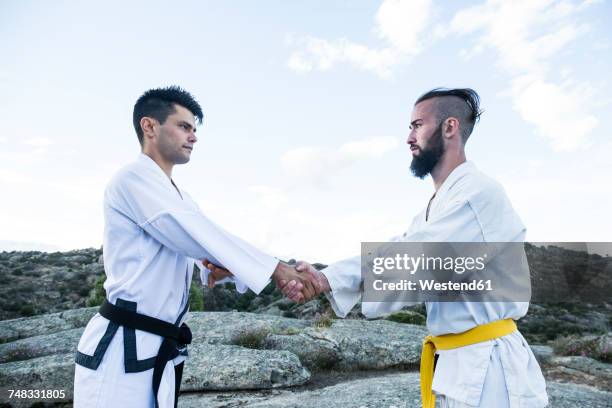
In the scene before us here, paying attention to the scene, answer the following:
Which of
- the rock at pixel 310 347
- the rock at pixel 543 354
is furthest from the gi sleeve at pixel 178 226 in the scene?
the rock at pixel 543 354

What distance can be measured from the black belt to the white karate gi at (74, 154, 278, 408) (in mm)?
35

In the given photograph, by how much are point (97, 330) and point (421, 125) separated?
2.88 meters

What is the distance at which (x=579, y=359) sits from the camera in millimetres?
9992

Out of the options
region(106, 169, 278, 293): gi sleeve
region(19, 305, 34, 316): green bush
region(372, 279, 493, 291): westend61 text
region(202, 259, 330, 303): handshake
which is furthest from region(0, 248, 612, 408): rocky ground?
region(19, 305, 34, 316): green bush

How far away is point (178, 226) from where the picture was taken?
3070 mm

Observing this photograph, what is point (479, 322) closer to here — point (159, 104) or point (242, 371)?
point (159, 104)

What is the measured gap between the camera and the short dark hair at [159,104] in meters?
3.79

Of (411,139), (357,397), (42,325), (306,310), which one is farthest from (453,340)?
(306,310)

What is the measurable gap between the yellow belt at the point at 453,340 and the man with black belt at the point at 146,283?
1.30m

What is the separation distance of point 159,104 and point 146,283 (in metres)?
1.66

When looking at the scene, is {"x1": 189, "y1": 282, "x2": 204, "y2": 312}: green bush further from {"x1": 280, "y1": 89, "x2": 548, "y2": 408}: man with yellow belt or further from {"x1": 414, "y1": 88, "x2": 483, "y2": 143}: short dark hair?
{"x1": 414, "y1": 88, "x2": 483, "y2": 143}: short dark hair

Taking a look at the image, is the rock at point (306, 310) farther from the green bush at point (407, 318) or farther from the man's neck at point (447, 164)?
the man's neck at point (447, 164)

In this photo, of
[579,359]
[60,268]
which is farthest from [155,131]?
[60,268]

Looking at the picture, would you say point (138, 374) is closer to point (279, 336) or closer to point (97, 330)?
point (97, 330)
